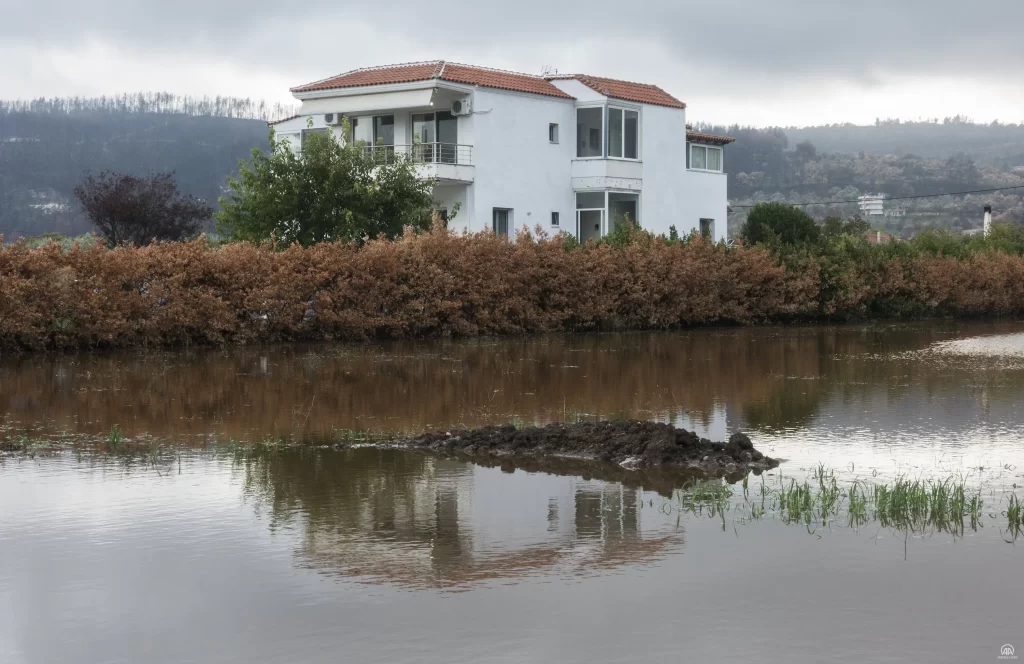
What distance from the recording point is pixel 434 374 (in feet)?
72.2

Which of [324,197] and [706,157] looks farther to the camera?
[706,157]

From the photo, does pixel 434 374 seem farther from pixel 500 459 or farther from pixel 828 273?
pixel 828 273

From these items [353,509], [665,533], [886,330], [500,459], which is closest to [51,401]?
[500,459]

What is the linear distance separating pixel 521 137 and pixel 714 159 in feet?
43.2

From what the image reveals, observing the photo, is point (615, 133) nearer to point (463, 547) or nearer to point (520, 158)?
point (520, 158)

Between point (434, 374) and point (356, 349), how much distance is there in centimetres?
564

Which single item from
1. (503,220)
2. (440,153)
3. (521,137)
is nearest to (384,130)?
(440,153)

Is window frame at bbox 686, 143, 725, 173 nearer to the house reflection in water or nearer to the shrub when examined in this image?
the shrub

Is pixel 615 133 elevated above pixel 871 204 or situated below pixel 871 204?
below

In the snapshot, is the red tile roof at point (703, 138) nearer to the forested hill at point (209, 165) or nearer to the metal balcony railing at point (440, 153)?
the metal balcony railing at point (440, 153)

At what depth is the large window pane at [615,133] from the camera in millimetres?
50531

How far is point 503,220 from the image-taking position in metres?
48.5

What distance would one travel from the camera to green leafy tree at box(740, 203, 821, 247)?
5756 cm

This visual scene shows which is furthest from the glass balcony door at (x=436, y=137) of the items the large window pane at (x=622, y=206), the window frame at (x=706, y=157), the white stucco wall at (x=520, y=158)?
the window frame at (x=706, y=157)
